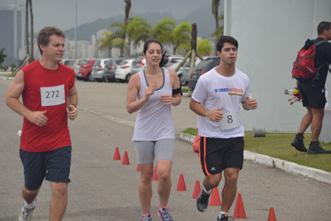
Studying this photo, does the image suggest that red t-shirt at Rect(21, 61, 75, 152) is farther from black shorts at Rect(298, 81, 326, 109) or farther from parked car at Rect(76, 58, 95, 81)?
parked car at Rect(76, 58, 95, 81)

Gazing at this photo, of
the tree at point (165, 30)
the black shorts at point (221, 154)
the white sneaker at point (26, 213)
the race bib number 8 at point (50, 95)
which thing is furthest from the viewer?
the tree at point (165, 30)

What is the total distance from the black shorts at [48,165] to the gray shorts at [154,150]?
89cm

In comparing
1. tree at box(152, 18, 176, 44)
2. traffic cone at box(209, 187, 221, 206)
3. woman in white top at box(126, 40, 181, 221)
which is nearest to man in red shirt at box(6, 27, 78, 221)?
woman in white top at box(126, 40, 181, 221)

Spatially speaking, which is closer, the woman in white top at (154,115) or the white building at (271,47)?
the woman in white top at (154,115)

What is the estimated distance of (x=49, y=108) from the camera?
20.8ft

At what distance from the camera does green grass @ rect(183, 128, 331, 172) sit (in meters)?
10.9

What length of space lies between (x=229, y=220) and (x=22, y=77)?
106 inches

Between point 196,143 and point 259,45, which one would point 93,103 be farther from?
point 196,143

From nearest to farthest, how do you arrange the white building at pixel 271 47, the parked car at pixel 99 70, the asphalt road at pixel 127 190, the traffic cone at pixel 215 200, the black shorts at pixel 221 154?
the black shorts at pixel 221 154
the asphalt road at pixel 127 190
the traffic cone at pixel 215 200
the white building at pixel 271 47
the parked car at pixel 99 70

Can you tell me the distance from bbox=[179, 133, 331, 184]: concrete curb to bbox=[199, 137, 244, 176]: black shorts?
3221 millimetres

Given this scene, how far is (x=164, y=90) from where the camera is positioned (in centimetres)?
710

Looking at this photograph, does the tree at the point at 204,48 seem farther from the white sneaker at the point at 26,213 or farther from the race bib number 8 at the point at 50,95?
the race bib number 8 at the point at 50,95

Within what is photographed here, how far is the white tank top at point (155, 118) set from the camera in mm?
7086

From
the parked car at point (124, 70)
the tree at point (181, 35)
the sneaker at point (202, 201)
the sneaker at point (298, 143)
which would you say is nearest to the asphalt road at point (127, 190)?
the sneaker at point (202, 201)
